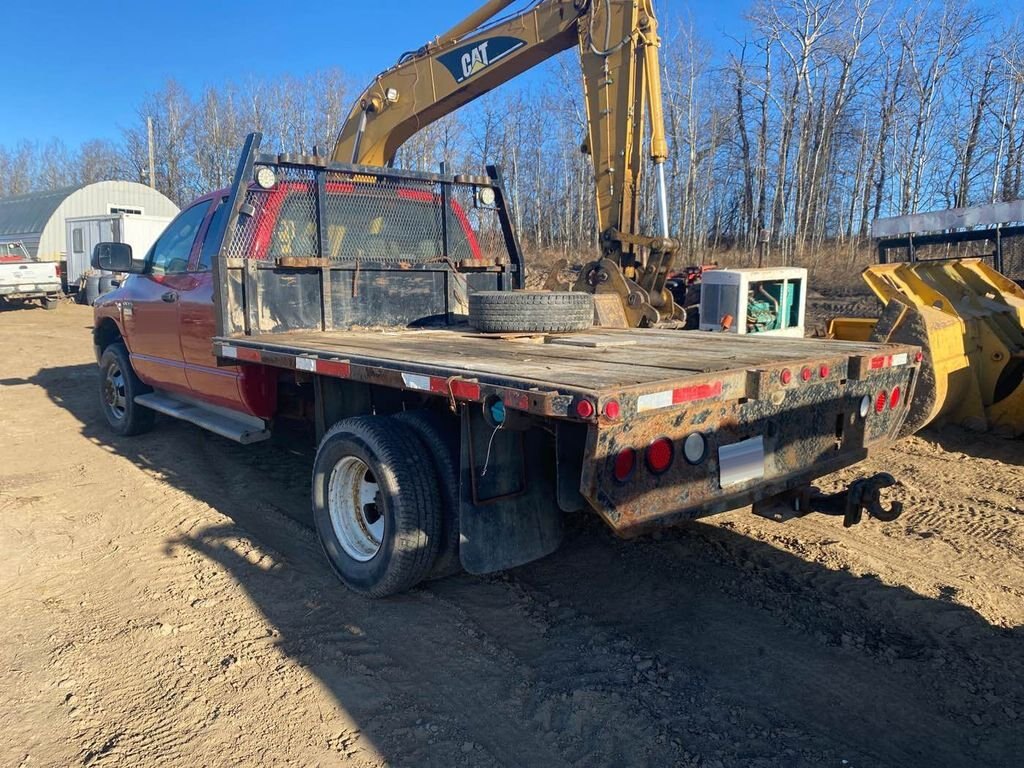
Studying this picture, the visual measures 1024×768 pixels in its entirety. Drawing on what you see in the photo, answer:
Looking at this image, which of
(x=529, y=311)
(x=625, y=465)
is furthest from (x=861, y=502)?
(x=529, y=311)

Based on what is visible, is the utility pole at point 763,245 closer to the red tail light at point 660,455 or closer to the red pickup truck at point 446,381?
the red pickup truck at point 446,381

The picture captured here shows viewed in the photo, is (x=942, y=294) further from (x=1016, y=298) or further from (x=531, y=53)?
(x=531, y=53)

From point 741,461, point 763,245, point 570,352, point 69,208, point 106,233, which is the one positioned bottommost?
point 741,461

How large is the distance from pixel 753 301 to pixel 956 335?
4.94 m

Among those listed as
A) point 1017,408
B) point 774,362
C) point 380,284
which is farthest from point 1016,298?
point 380,284

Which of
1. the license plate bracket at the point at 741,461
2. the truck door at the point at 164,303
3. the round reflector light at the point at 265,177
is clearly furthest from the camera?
the truck door at the point at 164,303

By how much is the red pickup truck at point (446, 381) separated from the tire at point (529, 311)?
0.01 meters

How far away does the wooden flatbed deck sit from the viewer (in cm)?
313

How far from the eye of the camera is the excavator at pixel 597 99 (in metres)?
8.36

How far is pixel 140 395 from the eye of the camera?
7.07 metres

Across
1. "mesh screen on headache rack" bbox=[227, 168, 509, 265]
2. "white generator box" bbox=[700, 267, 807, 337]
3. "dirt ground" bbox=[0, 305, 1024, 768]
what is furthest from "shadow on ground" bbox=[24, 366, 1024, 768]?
"white generator box" bbox=[700, 267, 807, 337]

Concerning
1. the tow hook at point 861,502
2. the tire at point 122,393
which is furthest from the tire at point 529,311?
the tire at point 122,393

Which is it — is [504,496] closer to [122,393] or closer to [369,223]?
[369,223]

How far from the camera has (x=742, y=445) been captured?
3271 millimetres
